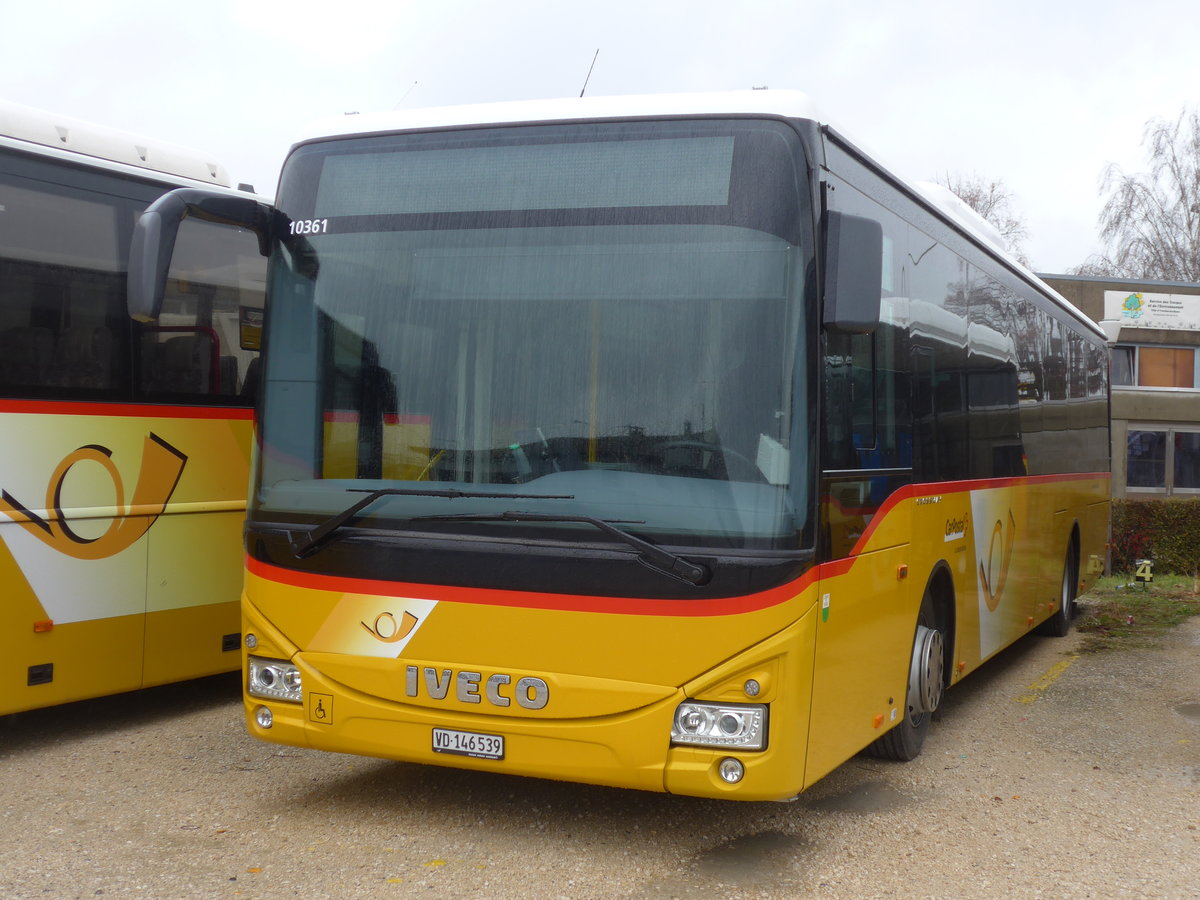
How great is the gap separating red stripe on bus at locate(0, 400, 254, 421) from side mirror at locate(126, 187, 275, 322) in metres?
1.82

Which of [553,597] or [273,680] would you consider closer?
[553,597]

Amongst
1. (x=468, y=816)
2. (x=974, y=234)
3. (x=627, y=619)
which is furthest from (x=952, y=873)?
(x=974, y=234)

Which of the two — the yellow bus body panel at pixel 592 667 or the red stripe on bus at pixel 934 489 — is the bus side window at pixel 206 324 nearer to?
the yellow bus body panel at pixel 592 667

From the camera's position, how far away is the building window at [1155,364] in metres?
33.0

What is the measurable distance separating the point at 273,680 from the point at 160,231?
194cm

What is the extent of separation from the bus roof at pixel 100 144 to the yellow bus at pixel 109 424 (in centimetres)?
1

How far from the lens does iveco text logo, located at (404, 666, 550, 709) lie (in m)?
5.04

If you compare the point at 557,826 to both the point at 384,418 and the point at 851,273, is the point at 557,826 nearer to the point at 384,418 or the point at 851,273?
the point at 384,418

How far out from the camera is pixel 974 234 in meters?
8.39

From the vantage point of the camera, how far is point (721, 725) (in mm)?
4852

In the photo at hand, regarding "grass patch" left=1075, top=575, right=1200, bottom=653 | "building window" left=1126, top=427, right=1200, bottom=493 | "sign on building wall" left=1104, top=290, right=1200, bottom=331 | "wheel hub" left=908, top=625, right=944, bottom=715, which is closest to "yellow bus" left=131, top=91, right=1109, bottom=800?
"wheel hub" left=908, top=625, right=944, bottom=715

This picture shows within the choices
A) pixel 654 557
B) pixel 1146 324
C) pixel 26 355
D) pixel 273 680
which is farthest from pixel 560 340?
pixel 1146 324

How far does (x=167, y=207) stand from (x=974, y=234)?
5244mm

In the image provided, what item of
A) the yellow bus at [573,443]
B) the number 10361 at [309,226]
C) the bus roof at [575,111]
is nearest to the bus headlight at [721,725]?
the yellow bus at [573,443]
